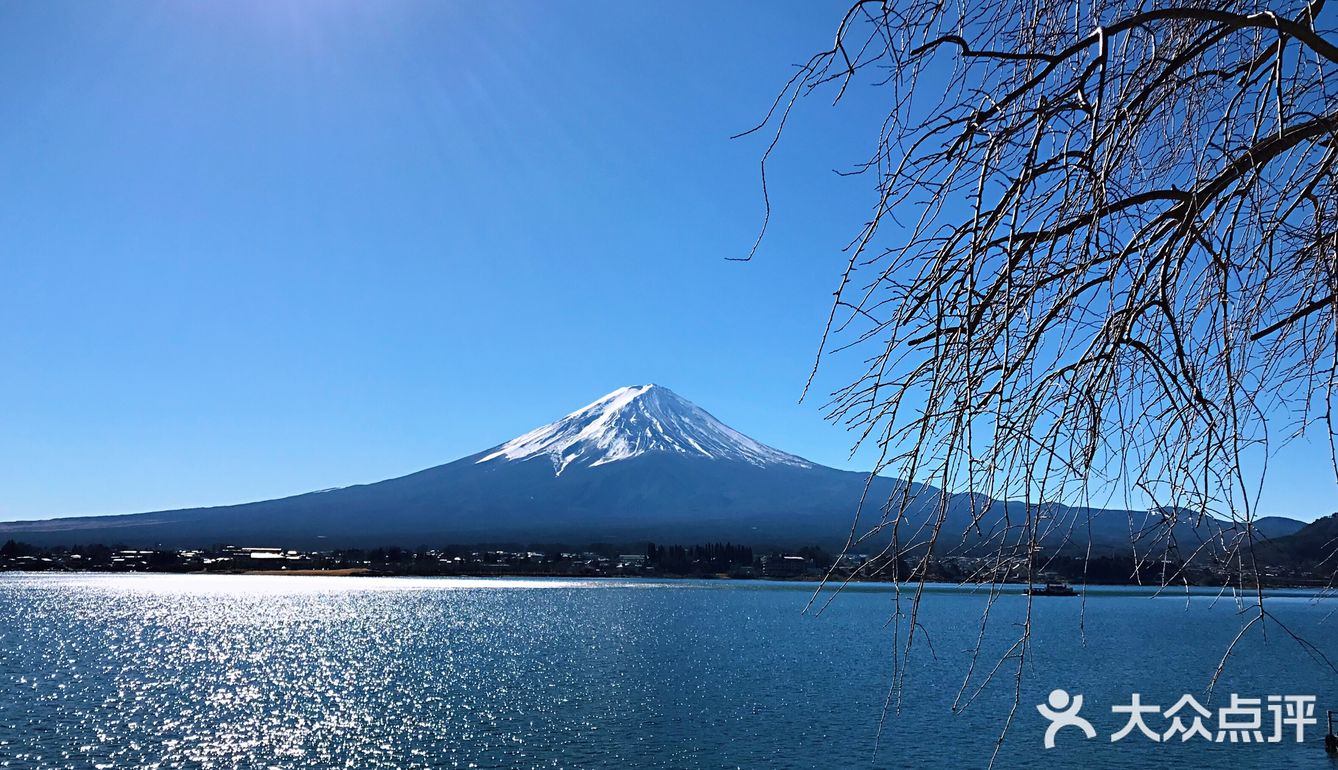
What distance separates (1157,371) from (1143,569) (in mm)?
506

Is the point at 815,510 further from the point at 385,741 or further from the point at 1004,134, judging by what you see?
the point at 1004,134

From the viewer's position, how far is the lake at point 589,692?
54.1 feet

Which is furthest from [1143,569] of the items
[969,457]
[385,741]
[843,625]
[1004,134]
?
[843,625]

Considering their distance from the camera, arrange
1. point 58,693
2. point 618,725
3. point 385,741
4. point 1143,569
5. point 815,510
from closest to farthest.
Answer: point 1143,569 < point 385,741 < point 618,725 < point 58,693 < point 815,510

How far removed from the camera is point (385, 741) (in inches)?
696

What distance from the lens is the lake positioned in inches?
650
